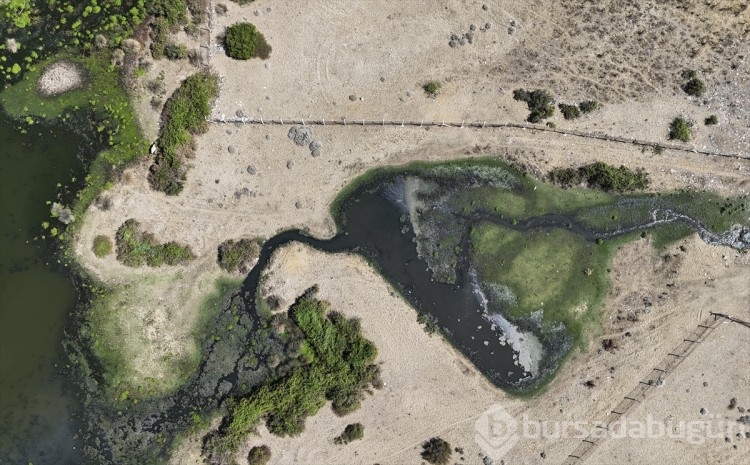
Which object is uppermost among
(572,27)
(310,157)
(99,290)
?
(572,27)

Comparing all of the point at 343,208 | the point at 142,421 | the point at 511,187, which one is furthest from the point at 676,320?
the point at 142,421

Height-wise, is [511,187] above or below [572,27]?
below

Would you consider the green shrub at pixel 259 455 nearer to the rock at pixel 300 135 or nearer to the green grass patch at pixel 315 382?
the green grass patch at pixel 315 382

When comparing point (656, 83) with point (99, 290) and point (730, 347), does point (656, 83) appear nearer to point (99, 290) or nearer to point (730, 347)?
point (730, 347)

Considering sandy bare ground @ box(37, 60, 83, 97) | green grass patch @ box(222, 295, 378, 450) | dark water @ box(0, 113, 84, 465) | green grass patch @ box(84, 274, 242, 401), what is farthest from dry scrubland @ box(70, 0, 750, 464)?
sandy bare ground @ box(37, 60, 83, 97)

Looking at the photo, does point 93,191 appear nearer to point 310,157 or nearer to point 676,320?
point 310,157

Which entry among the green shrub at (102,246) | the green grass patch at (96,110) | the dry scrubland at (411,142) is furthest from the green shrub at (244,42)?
the green shrub at (102,246)

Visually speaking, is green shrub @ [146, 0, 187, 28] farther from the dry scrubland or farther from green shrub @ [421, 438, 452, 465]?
green shrub @ [421, 438, 452, 465]
